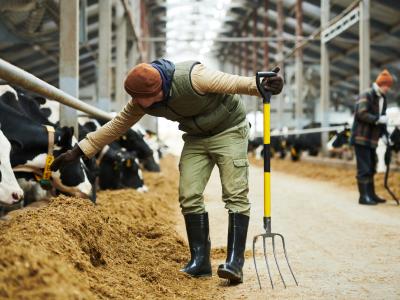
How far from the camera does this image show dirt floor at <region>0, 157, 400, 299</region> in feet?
7.07

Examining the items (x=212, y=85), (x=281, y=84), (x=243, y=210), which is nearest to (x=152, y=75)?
(x=212, y=85)

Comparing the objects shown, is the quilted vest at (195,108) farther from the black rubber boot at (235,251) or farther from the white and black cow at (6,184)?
the white and black cow at (6,184)

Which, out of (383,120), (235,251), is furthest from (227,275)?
(383,120)

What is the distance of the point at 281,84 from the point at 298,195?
19.9 ft

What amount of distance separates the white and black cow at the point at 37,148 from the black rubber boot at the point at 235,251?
2.12 meters

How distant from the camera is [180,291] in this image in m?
3.23

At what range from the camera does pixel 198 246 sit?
385 centimetres

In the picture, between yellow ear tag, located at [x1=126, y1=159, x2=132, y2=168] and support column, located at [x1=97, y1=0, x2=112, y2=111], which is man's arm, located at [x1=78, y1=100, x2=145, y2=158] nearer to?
yellow ear tag, located at [x1=126, y1=159, x2=132, y2=168]

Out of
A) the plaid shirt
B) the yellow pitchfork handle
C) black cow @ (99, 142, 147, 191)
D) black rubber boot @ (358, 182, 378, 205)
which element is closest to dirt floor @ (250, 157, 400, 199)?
black rubber boot @ (358, 182, 378, 205)

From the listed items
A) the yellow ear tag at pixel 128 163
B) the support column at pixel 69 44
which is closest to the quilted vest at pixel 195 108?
the support column at pixel 69 44

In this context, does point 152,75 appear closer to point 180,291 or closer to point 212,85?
point 212,85

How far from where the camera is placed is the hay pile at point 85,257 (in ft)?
6.59

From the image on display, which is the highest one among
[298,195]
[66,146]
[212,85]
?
[212,85]

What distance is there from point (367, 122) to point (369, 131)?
0.45 feet
